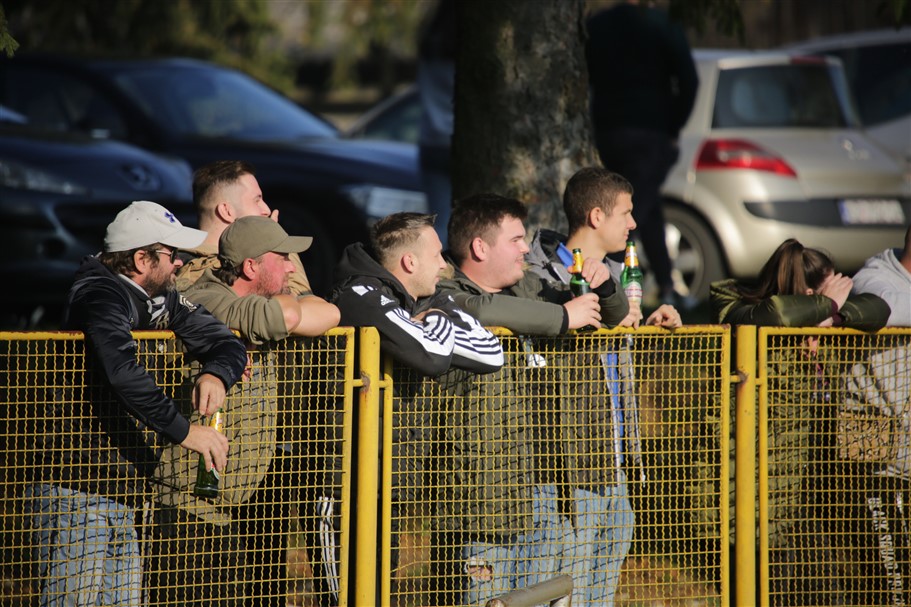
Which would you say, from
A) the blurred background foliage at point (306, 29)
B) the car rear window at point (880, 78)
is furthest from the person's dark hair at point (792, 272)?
the car rear window at point (880, 78)

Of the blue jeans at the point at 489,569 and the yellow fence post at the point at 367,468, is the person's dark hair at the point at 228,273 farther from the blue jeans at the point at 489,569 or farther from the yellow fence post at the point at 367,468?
the blue jeans at the point at 489,569

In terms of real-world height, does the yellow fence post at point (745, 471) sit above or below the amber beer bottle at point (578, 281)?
below

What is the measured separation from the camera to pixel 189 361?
445 cm

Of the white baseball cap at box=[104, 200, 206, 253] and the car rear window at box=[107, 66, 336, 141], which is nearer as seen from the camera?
the white baseball cap at box=[104, 200, 206, 253]

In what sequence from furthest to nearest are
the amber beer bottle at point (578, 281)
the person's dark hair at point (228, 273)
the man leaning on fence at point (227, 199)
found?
the man leaning on fence at point (227, 199) → the amber beer bottle at point (578, 281) → the person's dark hair at point (228, 273)

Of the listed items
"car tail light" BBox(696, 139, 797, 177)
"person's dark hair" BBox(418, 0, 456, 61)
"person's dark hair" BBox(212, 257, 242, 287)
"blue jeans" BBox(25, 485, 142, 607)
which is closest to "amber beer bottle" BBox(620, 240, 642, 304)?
"person's dark hair" BBox(212, 257, 242, 287)

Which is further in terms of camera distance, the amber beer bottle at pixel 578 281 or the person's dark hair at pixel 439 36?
the person's dark hair at pixel 439 36

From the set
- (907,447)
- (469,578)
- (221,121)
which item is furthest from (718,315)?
(221,121)

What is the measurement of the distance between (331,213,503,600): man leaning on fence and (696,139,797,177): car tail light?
6.21m

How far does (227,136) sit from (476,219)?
5.44 m

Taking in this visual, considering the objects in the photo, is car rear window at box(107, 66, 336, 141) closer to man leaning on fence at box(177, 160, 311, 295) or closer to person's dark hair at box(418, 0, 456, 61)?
person's dark hair at box(418, 0, 456, 61)

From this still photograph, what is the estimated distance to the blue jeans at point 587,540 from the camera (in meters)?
4.89

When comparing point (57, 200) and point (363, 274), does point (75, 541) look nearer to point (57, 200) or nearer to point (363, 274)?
point (363, 274)

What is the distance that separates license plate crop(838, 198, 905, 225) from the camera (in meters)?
10.8
